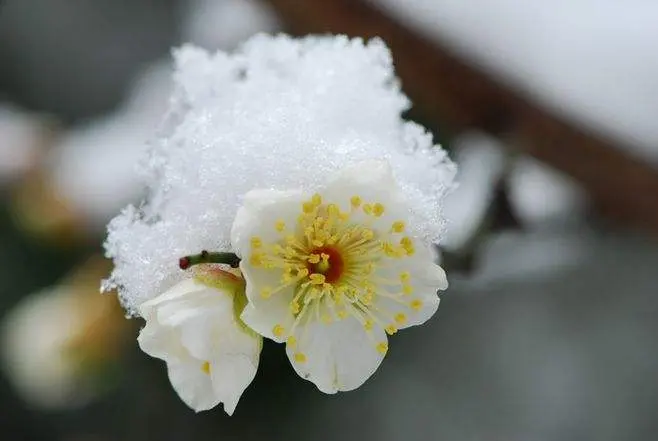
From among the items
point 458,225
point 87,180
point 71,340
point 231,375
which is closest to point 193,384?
point 231,375

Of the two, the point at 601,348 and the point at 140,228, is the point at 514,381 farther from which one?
the point at 140,228

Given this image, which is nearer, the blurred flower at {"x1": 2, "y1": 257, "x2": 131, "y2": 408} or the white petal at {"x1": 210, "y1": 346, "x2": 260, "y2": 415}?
the white petal at {"x1": 210, "y1": 346, "x2": 260, "y2": 415}

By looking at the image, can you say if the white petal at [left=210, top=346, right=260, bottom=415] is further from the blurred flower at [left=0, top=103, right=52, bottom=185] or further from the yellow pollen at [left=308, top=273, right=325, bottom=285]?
the blurred flower at [left=0, top=103, right=52, bottom=185]

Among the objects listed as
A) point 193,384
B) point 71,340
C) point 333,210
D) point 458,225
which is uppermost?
point 333,210

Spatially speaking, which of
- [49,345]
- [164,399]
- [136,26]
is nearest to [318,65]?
[49,345]

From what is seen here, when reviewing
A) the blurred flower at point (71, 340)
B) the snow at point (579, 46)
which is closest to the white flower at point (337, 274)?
the snow at point (579, 46)

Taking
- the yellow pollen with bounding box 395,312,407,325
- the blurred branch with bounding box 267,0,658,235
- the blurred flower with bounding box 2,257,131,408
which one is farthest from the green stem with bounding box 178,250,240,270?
the blurred flower with bounding box 2,257,131,408

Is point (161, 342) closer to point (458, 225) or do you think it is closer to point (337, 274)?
point (337, 274)

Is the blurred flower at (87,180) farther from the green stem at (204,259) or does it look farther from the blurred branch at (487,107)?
the green stem at (204,259)
